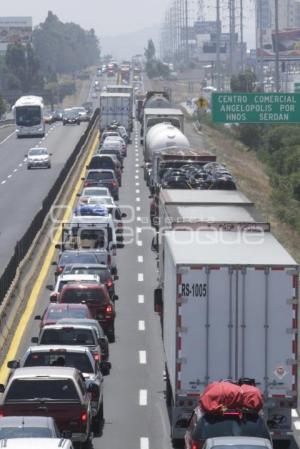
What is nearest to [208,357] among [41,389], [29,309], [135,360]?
[41,389]

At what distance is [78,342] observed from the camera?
2417 cm

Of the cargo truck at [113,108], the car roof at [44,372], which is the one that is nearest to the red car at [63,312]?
the car roof at [44,372]

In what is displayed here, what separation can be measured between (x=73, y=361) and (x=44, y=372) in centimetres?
221

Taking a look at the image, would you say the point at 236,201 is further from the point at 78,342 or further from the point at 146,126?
the point at 146,126

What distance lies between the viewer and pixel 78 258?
3556 cm

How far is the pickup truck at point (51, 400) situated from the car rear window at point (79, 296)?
10512 mm

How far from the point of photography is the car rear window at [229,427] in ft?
54.6

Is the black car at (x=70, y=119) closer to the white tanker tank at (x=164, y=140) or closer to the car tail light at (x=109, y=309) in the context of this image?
the white tanker tank at (x=164, y=140)

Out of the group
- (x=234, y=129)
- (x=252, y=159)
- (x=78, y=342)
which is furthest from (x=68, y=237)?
(x=234, y=129)

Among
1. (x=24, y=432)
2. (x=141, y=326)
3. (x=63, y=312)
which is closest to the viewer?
(x=24, y=432)

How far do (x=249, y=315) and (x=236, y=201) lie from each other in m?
10.7

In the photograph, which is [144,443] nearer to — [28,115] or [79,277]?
[79,277]

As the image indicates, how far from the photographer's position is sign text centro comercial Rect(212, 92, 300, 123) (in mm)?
51438

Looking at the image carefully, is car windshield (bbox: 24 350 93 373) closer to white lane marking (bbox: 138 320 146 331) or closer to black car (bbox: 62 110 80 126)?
white lane marking (bbox: 138 320 146 331)
